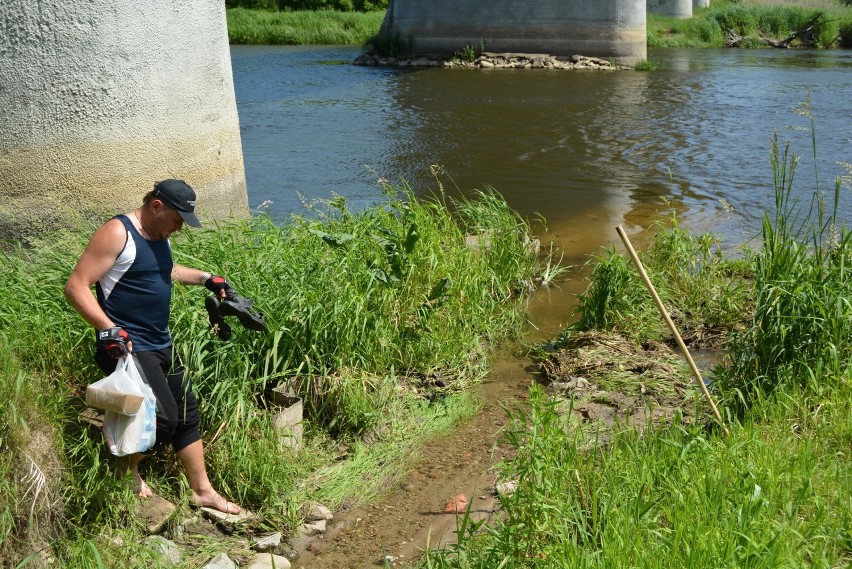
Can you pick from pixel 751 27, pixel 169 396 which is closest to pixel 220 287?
pixel 169 396

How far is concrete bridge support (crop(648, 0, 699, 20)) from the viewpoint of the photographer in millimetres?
41094

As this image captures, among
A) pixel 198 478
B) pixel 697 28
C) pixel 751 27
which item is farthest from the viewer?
pixel 697 28

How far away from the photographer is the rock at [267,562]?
14.0ft

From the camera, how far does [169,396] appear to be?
4.43 metres

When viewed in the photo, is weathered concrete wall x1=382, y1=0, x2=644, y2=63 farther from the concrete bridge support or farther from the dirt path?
the dirt path

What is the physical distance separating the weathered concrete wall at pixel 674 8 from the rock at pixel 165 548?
40866mm

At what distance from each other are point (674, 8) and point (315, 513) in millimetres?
40749

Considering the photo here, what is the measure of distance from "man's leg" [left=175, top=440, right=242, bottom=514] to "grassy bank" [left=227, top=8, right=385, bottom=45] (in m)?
35.7

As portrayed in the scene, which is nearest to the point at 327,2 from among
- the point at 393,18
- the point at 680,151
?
the point at 393,18

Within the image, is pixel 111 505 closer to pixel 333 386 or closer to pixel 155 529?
pixel 155 529

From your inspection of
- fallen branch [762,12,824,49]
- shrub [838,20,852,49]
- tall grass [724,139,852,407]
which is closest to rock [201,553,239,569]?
tall grass [724,139,852,407]

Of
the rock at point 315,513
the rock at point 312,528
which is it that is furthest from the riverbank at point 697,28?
the rock at point 312,528

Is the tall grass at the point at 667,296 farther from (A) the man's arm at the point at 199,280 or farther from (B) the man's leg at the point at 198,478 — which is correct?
(B) the man's leg at the point at 198,478

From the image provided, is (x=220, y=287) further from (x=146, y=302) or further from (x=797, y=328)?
(x=797, y=328)
